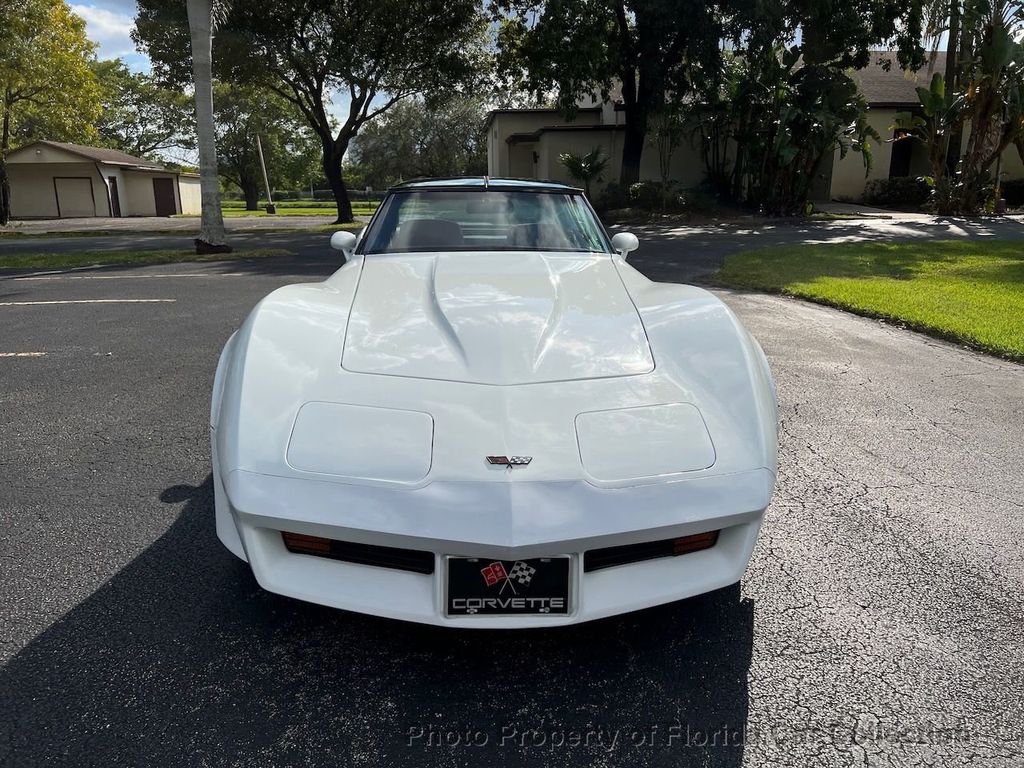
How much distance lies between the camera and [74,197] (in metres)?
37.4

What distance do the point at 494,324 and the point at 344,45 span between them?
20.2 metres

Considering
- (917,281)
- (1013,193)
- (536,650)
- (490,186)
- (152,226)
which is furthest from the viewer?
(152,226)

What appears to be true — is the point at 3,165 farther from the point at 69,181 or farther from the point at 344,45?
the point at 344,45

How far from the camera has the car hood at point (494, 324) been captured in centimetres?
227

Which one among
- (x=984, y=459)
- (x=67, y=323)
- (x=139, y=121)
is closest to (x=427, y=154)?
(x=139, y=121)

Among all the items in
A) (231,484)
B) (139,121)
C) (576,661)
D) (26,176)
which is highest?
(139,121)

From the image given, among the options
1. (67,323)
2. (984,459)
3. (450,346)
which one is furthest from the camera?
(67,323)

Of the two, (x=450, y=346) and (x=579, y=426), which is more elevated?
(x=450, y=346)

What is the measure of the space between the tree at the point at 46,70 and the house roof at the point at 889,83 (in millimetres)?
26792

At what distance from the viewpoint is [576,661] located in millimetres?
2092

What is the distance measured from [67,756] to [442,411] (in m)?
1.24

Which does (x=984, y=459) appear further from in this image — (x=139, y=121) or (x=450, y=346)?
(x=139, y=121)

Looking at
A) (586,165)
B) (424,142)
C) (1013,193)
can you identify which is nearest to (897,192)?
(1013,193)

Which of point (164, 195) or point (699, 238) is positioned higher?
point (164, 195)
